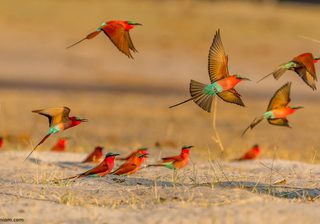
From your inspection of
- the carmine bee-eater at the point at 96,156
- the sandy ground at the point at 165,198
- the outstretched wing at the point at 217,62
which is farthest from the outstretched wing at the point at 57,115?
the carmine bee-eater at the point at 96,156

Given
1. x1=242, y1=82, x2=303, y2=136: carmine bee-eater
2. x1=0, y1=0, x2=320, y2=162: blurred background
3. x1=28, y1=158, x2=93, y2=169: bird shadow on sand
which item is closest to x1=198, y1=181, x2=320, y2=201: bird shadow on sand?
x1=242, y1=82, x2=303, y2=136: carmine bee-eater

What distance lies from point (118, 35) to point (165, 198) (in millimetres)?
1097

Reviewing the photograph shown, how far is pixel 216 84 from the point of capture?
200 inches

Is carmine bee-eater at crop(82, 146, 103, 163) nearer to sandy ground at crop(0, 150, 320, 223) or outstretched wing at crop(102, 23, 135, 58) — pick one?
Answer: sandy ground at crop(0, 150, 320, 223)

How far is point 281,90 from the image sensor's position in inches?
213

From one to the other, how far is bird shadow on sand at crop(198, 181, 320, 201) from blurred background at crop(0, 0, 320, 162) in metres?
3.28

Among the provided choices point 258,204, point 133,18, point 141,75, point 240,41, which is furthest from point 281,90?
point 133,18

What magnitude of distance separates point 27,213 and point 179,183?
53.7 inches

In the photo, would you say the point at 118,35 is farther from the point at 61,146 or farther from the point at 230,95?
the point at 61,146

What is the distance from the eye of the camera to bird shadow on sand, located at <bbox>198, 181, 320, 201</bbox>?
5483 millimetres

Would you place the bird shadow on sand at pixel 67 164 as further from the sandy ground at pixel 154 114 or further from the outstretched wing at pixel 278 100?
the outstretched wing at pixel 278 100

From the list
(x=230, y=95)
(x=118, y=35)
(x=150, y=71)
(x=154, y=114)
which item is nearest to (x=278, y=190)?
(x=230, y=95)

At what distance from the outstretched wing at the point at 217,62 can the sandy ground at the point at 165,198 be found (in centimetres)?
77

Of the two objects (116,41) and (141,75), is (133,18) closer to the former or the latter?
(141,75)
